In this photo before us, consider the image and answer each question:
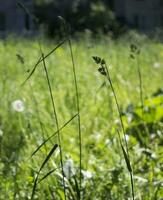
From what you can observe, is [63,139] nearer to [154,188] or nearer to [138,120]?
[138,120]

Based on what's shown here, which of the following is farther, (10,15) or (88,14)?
(10,15)

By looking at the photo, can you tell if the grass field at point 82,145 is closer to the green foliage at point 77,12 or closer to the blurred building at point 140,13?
the green foliage at point 77,12

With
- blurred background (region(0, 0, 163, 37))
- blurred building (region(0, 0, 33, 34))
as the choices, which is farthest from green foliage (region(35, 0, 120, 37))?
blurred building (region(0, 0, 33, 34))

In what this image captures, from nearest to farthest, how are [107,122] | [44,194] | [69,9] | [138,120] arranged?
[44,194]
[138,120]
[107,122]
[69,9]

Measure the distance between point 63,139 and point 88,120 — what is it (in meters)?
0.75

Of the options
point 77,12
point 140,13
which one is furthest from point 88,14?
point 140,13

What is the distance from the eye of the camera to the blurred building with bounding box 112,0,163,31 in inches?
1462

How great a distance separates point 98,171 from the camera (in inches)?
94.3

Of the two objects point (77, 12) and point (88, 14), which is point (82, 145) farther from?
point (77, 12)

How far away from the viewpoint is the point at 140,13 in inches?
1537

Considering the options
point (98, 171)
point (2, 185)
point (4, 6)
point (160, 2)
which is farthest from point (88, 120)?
point (160, 2)

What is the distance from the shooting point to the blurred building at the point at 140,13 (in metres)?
37.1

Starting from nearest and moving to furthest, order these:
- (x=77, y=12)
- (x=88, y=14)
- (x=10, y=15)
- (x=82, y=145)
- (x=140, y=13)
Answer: (x=82, y=145), (x=88, y=14), (x=77, y=12), (x=10, y=15), (x=140, y=13)

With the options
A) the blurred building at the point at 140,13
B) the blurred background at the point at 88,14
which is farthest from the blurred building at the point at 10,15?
the blurred building at the point at 140,13
